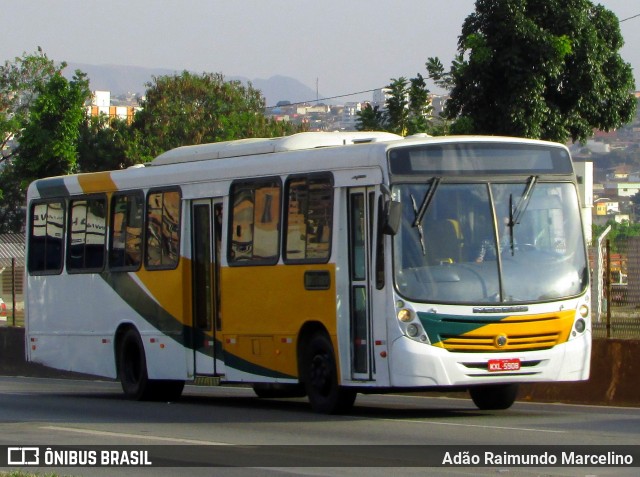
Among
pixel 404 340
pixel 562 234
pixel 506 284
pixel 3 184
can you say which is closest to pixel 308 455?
pixel 404 340

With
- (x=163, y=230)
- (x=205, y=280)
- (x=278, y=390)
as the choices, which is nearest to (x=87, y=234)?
(x=163, y=230)

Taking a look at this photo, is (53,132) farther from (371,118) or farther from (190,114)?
(190,114)

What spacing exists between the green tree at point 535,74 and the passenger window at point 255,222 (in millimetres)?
12733

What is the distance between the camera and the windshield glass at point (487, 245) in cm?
1434

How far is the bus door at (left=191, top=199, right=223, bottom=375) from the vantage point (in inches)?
690

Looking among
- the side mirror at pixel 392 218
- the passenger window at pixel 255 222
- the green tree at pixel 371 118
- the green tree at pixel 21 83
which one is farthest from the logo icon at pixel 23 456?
the green tree at pixel 21 83

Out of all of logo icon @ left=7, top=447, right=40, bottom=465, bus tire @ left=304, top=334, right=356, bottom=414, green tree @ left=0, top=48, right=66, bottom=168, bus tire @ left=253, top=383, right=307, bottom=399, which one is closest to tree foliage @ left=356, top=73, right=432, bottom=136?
bus tire @ left=253, top=383, right=307, bottom=399

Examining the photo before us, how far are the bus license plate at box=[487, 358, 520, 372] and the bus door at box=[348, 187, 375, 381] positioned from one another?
4.13 ft

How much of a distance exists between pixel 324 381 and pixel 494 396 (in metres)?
2.13

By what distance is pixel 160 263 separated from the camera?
1873 cm

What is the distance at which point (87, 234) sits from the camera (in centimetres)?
2052

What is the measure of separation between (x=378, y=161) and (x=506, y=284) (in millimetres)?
1891

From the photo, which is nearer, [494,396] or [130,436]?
[130,436]

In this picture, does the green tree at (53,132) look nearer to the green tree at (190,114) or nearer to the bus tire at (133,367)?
the bus tire at (133,367)
